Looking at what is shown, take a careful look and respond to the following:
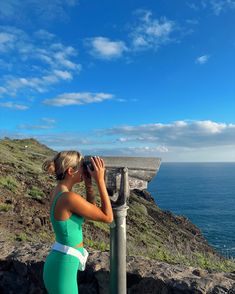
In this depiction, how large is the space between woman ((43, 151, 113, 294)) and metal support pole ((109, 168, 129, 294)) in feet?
1.28

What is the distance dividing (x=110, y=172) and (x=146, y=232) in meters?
17.2

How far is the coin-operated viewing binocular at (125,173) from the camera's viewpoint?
364 cm

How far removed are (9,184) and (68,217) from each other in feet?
36.5

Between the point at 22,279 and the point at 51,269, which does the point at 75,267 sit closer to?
the point at 51,269

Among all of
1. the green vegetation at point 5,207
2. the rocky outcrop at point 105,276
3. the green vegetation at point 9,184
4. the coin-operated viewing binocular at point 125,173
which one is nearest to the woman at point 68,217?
the coin-operated viewing binocular at point 125,173

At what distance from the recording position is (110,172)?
12.1 ft

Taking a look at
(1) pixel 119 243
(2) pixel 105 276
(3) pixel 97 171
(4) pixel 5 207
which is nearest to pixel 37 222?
(4) pixel 5 207

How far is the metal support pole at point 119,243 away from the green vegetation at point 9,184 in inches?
397

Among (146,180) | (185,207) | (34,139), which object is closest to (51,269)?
(146,180)

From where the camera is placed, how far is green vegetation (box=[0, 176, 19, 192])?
13291 mm

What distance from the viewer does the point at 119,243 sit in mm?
3674

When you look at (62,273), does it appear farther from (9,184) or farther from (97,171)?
(9,184)

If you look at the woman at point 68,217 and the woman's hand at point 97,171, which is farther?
the woman's hand at point 97,171

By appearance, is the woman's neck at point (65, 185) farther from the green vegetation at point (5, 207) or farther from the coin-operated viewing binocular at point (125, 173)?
the green vegetation at point (5, 207)
